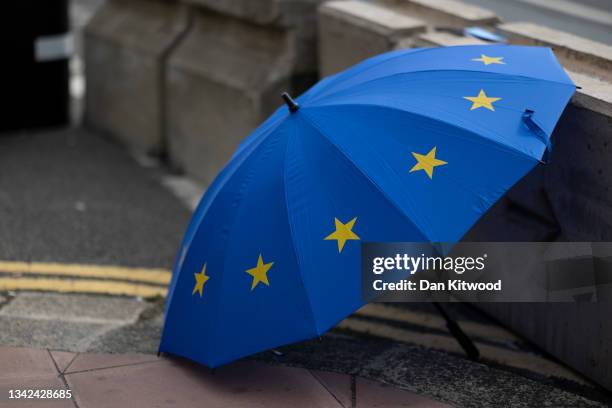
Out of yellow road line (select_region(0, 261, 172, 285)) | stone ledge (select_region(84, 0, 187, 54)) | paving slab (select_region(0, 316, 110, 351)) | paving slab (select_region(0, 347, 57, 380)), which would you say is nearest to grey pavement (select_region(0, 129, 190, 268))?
yellow road line (select_region(0, 261, 172, 285))

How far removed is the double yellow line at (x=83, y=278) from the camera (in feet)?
17.5

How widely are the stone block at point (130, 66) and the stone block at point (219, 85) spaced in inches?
6.6

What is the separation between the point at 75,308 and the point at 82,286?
325 mm

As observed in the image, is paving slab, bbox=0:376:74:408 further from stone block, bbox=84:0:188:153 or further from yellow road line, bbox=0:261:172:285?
stone block, bbox=84:0:188:153

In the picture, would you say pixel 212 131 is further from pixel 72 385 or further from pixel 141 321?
pixel 72 385

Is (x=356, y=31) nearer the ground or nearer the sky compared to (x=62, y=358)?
nearer the sky

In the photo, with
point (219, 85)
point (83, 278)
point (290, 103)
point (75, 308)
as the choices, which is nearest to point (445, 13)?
point (219, 85)

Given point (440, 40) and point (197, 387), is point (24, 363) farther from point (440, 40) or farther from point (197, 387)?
point (440, 40)

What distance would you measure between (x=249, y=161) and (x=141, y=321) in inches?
52.4

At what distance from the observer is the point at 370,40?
18.6 feet

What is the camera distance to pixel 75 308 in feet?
16.7

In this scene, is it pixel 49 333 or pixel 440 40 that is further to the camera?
pixel 440 40

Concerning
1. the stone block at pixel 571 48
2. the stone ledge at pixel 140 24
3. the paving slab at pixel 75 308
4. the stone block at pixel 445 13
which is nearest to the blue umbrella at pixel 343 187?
the stone block at pixel 571 48

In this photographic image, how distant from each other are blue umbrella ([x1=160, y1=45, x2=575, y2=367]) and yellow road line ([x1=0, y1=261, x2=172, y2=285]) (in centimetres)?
145
